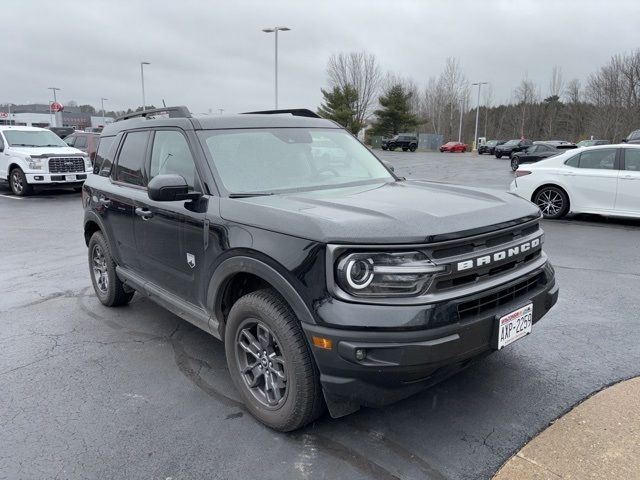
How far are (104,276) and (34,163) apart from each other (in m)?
11.1

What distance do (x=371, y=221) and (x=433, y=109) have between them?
85421 millimetres

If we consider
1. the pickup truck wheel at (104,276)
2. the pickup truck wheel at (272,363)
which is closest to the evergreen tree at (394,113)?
the pickup truck wheel at (104,276)

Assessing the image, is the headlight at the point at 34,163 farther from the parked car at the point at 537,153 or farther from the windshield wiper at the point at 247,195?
the parked car at the point at 537,153

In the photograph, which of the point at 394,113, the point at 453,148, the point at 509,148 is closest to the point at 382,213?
the point at 509,148

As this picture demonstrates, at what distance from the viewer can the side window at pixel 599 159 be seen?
30.6 ft

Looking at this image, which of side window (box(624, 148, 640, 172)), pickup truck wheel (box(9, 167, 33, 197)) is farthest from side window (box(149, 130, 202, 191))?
pickup truck wheel (box(9, 167, 33, 197))

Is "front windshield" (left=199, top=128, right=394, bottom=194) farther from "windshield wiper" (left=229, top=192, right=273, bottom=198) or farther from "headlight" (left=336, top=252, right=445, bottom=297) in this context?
"headlight" (left=336, top=252, right=445, bottom=297)

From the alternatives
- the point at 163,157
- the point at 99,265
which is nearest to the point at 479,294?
the point at 163,157

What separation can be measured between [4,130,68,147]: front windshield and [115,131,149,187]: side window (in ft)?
41.9

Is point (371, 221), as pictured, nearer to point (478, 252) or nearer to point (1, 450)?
point (478, 252)

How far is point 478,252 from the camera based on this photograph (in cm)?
275

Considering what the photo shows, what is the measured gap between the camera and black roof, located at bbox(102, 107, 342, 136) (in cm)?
381

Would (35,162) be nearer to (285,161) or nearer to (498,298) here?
(285,161)

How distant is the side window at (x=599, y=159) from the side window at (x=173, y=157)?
844 cm
